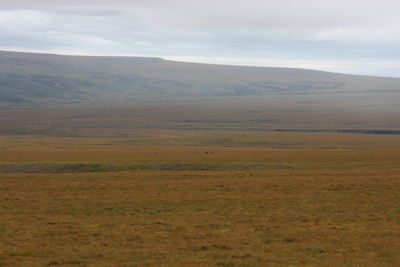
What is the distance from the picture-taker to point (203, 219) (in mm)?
14883

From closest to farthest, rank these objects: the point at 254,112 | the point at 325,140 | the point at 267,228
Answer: the point at 267,228 → the point at 325,140 → the point at 254,112

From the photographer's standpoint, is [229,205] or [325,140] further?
[325,140]

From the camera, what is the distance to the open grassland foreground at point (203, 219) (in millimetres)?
10289

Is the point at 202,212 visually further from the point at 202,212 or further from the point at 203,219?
the point at 203,219

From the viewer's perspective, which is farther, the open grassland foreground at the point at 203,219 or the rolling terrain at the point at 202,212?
the rolling terrain at the point at 202,212

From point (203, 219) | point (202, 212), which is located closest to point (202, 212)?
point (202, 212)

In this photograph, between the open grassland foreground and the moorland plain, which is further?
the moorland plain

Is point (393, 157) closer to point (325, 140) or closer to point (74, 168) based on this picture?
point (74, 168)

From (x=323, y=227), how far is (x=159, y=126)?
96.5m

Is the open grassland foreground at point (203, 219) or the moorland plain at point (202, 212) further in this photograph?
the moorland plain at point (202, 212)

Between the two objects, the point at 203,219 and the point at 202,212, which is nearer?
the point at 203,219

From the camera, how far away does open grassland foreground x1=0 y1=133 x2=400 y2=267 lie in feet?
33.8

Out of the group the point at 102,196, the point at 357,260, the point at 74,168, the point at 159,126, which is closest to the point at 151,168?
the point at 74,168

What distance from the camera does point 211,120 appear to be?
393 ft
